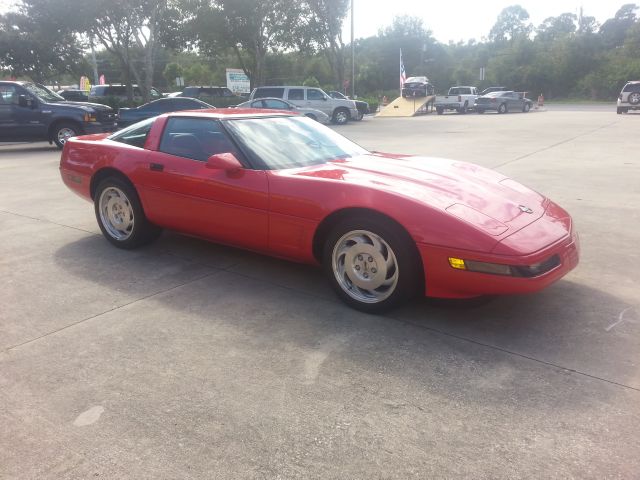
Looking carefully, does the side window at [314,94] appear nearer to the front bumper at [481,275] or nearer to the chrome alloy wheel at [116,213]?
the chrome alloy wheel at [116,213]

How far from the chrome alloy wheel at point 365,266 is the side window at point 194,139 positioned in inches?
49.2

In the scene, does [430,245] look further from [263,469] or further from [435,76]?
[435,76]

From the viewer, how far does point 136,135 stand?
16.2 ft

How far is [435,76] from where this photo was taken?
78.1 metres

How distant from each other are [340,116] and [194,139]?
20.7 meters

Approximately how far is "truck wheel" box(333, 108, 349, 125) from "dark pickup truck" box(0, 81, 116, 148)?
12409 millimetres

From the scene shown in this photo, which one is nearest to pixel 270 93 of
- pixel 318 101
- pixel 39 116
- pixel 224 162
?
pixel 318 101

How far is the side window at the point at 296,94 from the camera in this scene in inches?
915

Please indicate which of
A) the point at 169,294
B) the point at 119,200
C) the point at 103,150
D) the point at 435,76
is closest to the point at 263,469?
the point at 169,294

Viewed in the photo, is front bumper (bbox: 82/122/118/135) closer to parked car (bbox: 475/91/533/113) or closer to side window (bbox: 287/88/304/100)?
side window (bbox: 287/88/304/100)

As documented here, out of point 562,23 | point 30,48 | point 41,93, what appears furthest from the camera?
point 562,23

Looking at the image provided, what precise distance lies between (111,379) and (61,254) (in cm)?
250

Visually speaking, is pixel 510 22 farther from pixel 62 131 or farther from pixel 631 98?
pixel 62 131

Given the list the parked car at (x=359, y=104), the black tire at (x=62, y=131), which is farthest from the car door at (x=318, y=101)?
the black tire at (x=62, y=131)
